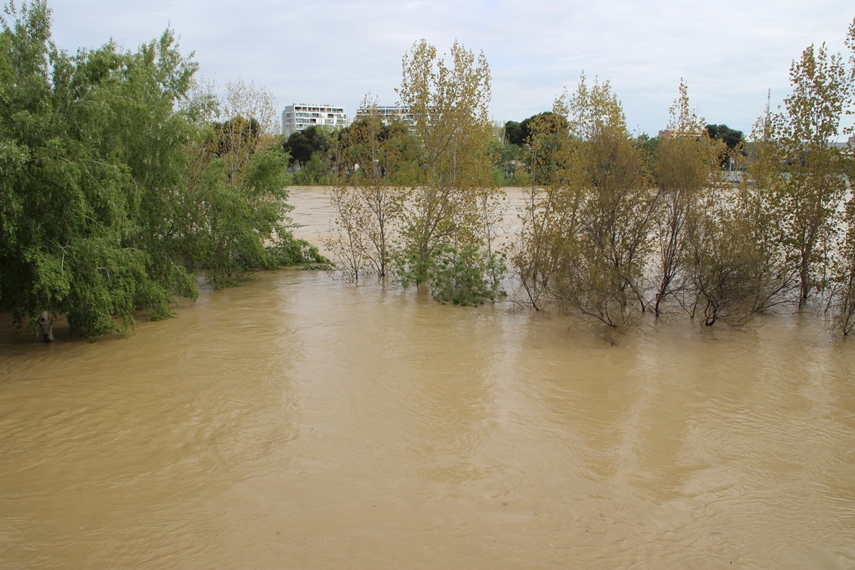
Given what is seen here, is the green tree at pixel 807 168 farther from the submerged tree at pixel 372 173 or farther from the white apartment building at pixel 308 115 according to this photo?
the white apartment building at pixel 308 115

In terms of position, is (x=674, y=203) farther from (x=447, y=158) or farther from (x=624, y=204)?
(x=447, y=158)

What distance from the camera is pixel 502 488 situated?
640 centimetres

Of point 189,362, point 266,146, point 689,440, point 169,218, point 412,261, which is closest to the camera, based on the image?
point 689,440

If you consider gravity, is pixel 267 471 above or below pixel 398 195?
below

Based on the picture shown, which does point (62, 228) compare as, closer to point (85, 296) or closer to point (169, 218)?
point (85, 296)

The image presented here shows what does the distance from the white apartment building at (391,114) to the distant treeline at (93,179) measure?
4019mm

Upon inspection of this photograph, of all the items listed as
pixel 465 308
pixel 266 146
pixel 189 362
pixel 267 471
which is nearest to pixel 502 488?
pixel 267 471

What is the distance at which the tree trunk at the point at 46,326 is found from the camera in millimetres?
11266

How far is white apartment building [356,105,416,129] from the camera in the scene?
1663cm

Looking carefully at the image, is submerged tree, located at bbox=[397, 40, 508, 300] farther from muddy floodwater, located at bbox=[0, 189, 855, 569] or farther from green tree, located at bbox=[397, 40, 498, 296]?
muddy floodwater, located at bbox=[0, 189, 855, 569]

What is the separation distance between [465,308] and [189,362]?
653cm

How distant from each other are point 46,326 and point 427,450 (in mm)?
7941

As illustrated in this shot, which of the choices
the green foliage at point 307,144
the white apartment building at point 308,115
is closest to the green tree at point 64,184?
the green foliage at point 307,144

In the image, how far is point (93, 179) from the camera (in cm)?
980
